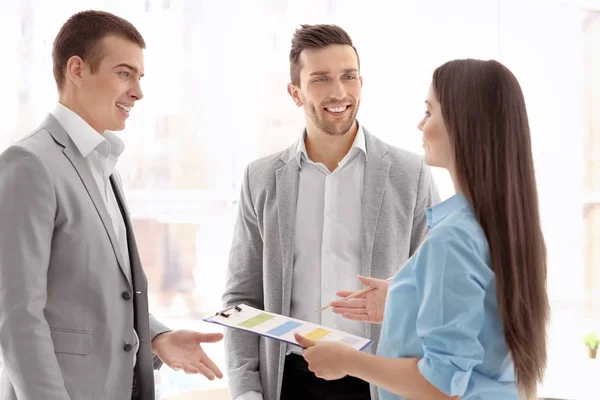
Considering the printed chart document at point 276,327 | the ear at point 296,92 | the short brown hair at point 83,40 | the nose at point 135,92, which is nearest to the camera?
the printed chart document at point 276,327

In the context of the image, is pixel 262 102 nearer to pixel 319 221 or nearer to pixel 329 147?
pixel 329 147

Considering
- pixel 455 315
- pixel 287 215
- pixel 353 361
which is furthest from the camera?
pixel 287 215

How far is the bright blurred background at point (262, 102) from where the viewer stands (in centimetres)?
389

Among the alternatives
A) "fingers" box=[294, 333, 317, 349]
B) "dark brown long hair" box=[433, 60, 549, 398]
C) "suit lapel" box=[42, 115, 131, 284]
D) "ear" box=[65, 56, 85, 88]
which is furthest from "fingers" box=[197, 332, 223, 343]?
"dark brown long hair" box=[433, 60, 549, 398]

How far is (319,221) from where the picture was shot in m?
2.34

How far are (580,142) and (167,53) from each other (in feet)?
8.37

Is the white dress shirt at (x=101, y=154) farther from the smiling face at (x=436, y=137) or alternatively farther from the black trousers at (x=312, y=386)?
the smiling face at (x=436, y=137)

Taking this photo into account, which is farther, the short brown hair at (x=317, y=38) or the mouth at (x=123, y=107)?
the short brown hair at (x=317, y=38)

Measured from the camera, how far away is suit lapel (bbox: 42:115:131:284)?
1785 millimetres

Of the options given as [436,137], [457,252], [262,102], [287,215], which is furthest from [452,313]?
[262,102]

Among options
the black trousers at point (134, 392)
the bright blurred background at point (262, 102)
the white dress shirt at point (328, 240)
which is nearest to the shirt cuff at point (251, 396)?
the white dress shirt at point (328, 240)

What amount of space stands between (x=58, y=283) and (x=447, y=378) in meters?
1.00

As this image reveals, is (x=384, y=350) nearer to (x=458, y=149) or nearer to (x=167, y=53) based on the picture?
(x=458, y=149)

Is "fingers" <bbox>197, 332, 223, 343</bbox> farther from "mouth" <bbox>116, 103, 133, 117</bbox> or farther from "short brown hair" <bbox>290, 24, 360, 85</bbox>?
"short brown hair" <bbox>290, 24, 360, 85</bbox>
